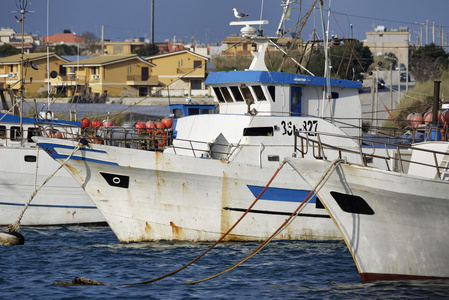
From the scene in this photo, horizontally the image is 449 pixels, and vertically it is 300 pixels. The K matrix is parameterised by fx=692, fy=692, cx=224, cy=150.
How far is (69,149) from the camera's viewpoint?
16.4m

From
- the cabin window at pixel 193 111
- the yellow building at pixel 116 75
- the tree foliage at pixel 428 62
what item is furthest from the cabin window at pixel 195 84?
the cabin window at pixel 193 111

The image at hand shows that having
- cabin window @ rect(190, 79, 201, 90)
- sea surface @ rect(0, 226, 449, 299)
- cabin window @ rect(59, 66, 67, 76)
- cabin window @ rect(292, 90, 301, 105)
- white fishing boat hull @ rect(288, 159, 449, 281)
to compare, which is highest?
cabin window @ rect(59, 66, 67, 76)

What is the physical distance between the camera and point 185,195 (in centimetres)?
1664

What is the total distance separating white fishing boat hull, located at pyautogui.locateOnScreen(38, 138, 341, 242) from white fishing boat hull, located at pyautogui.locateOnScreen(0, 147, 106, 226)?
4.23 m

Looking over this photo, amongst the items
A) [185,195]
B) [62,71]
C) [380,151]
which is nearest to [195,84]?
[62,71]

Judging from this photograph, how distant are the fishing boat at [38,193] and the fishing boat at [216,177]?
13.8 ft

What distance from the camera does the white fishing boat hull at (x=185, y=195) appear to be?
641 inches

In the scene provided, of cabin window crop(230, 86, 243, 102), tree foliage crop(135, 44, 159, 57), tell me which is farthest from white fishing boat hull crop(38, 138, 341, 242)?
tree foliage crop(135, 44, 159, 57)

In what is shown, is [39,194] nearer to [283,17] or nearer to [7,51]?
[283,17]

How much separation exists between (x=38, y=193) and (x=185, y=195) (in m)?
6.67

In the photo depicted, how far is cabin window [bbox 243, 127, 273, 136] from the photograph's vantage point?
1702 centimetres

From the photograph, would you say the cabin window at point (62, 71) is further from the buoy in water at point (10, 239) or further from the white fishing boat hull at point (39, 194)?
the buoy in water at point (10, 239)

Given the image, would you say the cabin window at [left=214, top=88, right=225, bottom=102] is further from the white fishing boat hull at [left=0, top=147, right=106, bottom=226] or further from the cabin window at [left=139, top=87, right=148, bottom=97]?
the cabin window at [left=139, top=87, right=148, bottom=97]

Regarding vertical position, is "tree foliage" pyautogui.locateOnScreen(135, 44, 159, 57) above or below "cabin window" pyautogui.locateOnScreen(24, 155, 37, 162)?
above
